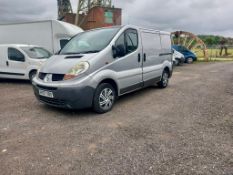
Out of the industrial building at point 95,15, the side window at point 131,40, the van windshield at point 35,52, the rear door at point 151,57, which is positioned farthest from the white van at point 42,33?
the industrial building at point 95,15

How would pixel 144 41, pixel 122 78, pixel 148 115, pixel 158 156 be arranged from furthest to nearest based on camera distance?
pixel 144 41 → pixel 122 78 → pixel 148 115 → pixel 158 156

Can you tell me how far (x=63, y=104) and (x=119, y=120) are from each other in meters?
1.19

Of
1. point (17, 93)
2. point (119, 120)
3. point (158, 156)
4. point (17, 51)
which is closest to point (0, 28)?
point (17, 51)

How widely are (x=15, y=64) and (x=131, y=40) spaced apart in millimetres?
5281

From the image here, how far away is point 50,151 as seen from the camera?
3135 mm

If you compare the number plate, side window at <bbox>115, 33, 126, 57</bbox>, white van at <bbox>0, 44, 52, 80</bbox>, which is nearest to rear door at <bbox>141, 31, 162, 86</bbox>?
side window at <bbox>115, 33, 126, 57</bbox>

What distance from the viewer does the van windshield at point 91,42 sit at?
16.2 ft

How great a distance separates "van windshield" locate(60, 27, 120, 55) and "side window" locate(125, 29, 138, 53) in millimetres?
354

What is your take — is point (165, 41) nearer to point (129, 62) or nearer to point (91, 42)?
point (129, 62)

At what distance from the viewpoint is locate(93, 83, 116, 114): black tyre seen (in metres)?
4.58

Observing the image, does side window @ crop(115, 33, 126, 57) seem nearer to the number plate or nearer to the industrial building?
the number plate

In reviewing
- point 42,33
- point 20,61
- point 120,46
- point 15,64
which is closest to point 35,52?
point 20,61

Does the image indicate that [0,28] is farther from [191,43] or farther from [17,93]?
[191,43]

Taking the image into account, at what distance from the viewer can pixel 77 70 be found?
4352 mm
